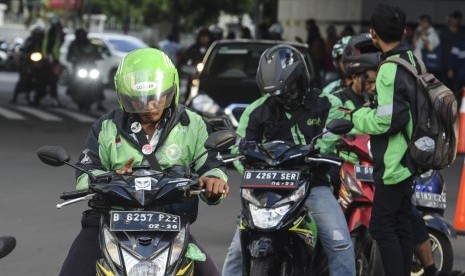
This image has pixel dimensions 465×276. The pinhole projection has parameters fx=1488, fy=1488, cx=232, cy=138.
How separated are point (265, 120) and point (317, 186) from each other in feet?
1.58

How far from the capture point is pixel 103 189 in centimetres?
569

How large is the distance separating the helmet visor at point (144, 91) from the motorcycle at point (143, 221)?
0.93 ft

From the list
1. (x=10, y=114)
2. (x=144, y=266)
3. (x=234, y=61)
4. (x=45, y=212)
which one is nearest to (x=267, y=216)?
(x=144, y=266)

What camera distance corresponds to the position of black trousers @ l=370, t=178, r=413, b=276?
783 cm

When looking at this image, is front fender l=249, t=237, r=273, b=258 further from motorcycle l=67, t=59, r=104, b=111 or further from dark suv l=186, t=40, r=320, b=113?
motorcycle l=67, t=59, r=104, b=111

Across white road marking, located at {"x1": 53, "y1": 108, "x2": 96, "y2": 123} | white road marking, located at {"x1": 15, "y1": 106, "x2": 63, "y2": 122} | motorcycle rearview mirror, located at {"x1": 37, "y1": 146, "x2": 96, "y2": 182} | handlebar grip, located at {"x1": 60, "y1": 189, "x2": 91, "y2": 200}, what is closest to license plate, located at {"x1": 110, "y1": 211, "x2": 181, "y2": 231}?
handlebar grip, located at {"x1": 60, "y1": 189, "x2": 91, "y2": 200}

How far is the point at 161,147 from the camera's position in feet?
19.9

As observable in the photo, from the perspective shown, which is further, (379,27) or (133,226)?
(379,27)

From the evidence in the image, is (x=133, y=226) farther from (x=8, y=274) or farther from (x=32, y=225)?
(x=32, y=225)

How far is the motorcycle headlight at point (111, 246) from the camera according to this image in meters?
5.50

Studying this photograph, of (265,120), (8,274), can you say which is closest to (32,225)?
(8,274)

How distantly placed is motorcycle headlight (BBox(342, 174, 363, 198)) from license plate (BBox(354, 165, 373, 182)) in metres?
0.04

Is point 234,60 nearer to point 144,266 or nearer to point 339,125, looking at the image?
point 339,125

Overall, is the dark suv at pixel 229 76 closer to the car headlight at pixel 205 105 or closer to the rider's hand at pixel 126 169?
the car headlight at pixel 205 105
